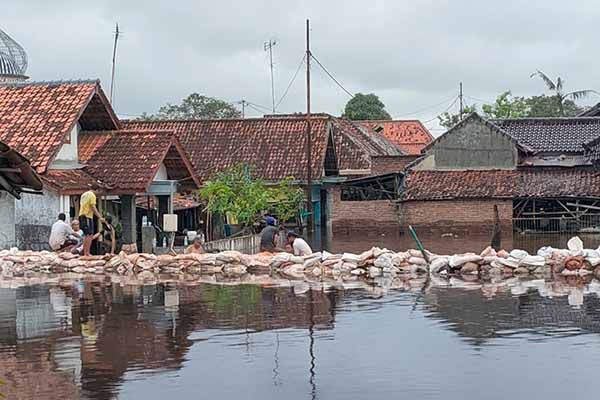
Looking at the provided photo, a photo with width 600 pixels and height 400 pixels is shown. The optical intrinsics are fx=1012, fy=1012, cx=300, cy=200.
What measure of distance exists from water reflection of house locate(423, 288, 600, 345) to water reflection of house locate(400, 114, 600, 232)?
25379 millimetres

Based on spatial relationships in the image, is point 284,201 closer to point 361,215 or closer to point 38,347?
point 361,215

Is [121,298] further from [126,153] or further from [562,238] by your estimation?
[562,238]

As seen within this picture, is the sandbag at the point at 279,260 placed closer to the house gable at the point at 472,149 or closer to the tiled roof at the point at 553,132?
the house gable at the point at 472,149

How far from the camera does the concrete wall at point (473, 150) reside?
44312 millimetres

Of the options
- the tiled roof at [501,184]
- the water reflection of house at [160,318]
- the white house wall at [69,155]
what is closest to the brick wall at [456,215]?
the tiled roof at [501,184]

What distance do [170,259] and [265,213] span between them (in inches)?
524

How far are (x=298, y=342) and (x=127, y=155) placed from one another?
14901mm

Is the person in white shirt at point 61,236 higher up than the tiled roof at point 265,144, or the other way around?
the tiled roof at point 265,144

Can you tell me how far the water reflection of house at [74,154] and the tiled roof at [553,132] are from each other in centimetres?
2115

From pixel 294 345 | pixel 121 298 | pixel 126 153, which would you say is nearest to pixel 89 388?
pixel 294 345

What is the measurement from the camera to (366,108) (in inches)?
3196

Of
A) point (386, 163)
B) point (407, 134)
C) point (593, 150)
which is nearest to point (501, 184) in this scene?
point (593, 150)

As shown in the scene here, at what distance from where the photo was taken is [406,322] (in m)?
13.3

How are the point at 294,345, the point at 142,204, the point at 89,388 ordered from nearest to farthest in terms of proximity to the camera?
the point at 89,388 < the point at 294,345 < the point at 142,204
